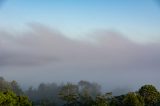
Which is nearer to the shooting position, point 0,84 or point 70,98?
point 70,98

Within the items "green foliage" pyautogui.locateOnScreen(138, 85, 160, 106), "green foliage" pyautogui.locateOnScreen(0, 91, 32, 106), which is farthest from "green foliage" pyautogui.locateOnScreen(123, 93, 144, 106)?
"green foliage" pyautogui.locateOnScreen(0, 91, 32, 106)

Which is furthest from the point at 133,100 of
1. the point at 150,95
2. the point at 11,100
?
the point at 11,100

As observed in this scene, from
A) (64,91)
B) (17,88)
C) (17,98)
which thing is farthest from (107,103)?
(17,88)

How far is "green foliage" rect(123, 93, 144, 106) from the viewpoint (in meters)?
92.6

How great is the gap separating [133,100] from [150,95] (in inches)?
333

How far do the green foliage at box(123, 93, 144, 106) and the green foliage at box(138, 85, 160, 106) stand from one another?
4.46 meters

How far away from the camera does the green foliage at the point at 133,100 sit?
92.6 meters

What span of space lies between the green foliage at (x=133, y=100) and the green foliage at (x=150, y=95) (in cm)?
446

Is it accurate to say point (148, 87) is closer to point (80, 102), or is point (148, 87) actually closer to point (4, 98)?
point (80, 102)

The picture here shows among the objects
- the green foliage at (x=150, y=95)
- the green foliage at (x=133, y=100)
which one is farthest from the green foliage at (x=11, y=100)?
the green foliage at (x=150, y=95)

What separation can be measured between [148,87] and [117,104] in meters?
10.0

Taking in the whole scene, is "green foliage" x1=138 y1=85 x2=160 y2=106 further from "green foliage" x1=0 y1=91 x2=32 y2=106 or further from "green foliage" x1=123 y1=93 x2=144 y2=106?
"green foliage" x1=0 y1=91 x2=32 y2=106

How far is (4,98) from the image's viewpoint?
83375 millimetres

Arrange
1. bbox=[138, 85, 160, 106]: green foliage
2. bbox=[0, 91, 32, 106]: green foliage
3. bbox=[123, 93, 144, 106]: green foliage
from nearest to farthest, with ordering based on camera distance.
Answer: bbox=[0, 91, 32, 106]: green foliage → bbox=[123, 93, 144, 106]: green foliage → bbox=[138, 85, 160, 106]: green foliage
